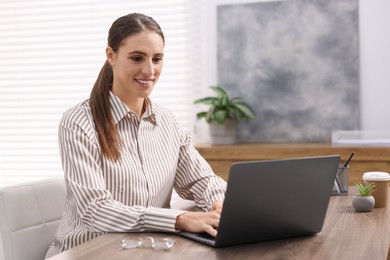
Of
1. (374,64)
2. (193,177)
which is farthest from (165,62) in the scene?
(193,177)

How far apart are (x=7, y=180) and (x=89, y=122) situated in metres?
2.99

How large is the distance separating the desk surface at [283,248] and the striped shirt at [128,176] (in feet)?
0.27

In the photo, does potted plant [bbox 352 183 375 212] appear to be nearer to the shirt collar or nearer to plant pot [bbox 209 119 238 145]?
the shirt collar

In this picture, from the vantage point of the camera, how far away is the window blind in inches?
171

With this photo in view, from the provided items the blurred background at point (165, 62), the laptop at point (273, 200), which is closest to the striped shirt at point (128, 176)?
the laptop at point (273, 200)

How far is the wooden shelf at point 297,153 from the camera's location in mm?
3488

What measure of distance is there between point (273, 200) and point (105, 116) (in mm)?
759

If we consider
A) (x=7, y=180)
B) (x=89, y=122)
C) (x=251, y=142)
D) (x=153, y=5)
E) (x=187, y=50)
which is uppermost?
(x=153, y=5)

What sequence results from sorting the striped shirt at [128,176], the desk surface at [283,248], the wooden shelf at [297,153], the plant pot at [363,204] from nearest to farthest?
the desk surface at [283,248], the striped shirt at [128,176], the plant pot at [363,204], the wooden shelf at [297,153]

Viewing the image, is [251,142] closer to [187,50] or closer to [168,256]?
[187,50]

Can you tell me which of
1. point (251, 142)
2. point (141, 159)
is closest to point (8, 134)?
point (251, 142)

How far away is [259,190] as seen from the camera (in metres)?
1.47

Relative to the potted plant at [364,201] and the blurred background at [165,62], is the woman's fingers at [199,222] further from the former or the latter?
the blurred background at [165,62]

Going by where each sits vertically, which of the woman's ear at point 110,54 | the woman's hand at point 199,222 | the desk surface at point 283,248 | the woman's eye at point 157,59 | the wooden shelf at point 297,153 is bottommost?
the wooden shelf at point 297,153
